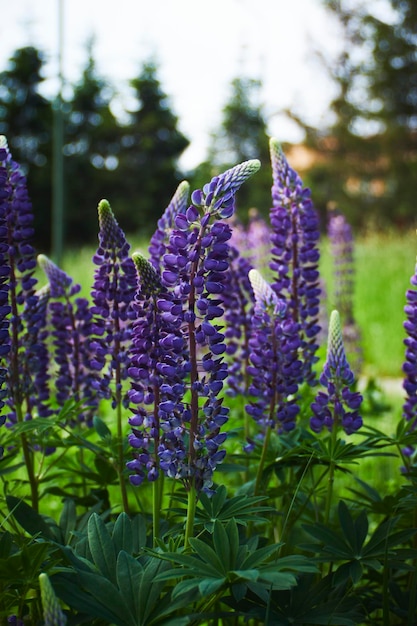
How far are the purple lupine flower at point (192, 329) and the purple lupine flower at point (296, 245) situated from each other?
792 mm

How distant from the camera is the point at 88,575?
5.28ft

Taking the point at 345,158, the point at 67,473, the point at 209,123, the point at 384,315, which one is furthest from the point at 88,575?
the point at 209,123

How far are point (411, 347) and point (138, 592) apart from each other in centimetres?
121

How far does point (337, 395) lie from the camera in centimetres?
223

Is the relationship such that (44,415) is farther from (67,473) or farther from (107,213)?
(107,213)

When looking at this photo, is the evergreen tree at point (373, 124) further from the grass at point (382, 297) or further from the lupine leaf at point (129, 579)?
the lupine leaf at point (129, 579)

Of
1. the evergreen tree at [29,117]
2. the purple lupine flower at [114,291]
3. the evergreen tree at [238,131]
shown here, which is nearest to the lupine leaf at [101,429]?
the purple lupine flower at [114,291]

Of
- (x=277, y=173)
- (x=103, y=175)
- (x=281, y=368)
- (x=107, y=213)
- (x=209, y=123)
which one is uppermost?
(x=209, y=123)

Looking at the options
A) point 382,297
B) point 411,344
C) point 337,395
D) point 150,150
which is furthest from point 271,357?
point 150,150

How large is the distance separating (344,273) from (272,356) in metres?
4.25

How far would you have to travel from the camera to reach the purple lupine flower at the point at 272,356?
224 centimetres

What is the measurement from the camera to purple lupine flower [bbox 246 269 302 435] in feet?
7.35

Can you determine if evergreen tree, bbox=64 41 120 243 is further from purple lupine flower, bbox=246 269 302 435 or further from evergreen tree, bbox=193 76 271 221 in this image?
purple lupine flower, bbox=246 269 302 435

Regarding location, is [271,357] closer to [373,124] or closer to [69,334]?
[69,334]
